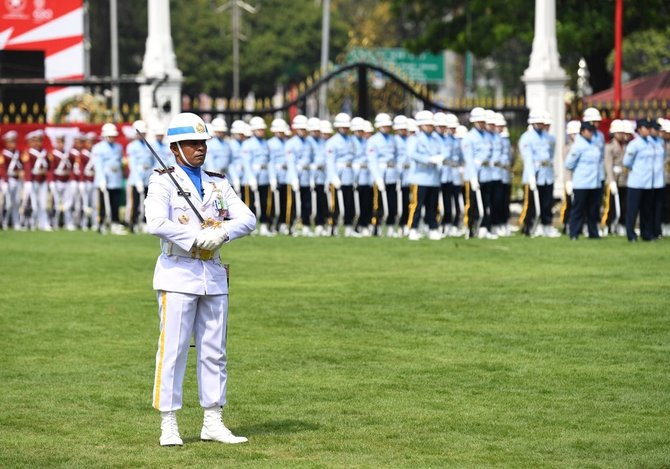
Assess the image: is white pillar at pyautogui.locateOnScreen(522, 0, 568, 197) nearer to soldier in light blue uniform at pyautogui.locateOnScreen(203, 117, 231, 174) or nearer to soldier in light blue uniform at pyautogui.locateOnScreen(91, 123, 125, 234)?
soldier in light blue uniform at pyautogui.locateOnScreen(203, 117, 231, 174)

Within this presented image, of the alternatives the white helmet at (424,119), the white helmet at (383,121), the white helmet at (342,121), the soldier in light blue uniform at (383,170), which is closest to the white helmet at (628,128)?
the white helmet at (424,119)

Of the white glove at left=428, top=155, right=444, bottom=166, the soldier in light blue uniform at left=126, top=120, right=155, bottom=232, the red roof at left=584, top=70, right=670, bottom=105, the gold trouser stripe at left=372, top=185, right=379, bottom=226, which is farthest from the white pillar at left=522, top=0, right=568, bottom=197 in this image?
the soldier in light blue uniform at left=126, top=120, right=155, bottom=232

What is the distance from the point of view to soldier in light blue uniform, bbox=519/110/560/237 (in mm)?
26453

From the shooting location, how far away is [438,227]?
26641mm

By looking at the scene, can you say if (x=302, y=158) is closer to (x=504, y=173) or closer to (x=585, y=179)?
(x=504, y=173)

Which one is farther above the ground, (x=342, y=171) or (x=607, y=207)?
(x=342, y=171)

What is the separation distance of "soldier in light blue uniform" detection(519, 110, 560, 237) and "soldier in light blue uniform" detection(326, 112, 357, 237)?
305 cm

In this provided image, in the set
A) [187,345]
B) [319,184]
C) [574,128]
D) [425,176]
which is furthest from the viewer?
[319,184]

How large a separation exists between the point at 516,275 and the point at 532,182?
21.7 feet

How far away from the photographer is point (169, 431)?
9945mm

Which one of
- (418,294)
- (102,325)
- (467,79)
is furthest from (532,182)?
(467,79)

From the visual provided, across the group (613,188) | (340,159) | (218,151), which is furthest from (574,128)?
(218,151)

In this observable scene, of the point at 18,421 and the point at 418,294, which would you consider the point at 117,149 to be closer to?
the point at 418,294

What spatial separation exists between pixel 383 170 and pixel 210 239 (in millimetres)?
18179
